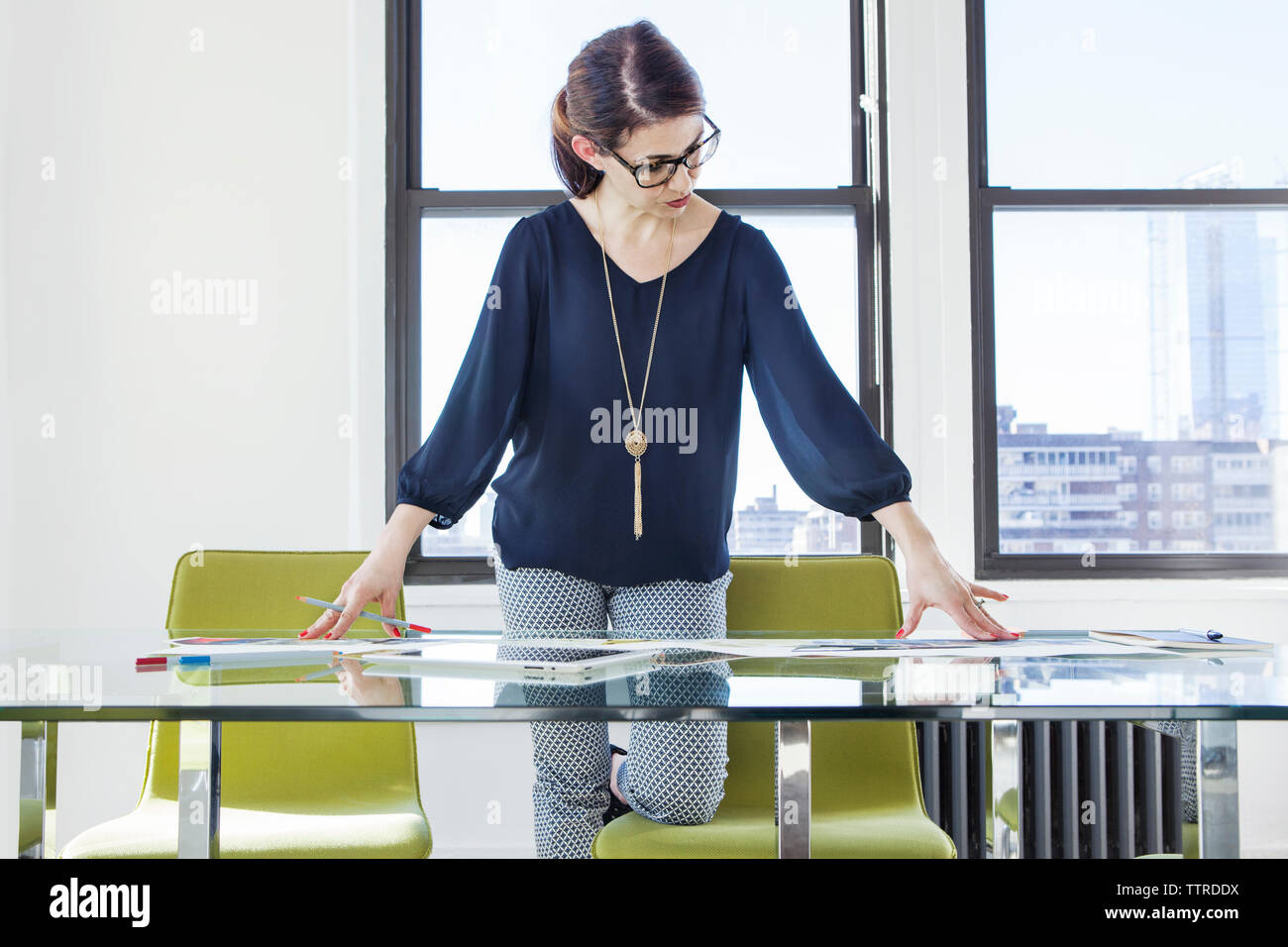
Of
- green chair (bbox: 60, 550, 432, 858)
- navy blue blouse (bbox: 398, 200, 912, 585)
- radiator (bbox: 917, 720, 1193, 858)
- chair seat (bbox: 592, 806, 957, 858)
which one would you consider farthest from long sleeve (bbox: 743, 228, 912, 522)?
radiator (bbox: 917, 720, 1193, 858)

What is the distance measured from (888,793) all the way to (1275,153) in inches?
89.9

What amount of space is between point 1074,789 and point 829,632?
4.28 feet

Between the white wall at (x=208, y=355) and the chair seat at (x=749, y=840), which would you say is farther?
the white wall at (x=208, y=355)

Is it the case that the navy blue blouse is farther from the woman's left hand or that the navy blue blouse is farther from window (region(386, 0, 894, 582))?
window (region(386, 0, 894, 582))

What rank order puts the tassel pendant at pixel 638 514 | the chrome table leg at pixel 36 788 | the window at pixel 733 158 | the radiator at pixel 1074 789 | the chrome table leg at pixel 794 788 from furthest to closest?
the window at pixel 733 158, the radiator at pixel 1074 789, the tassel pendant at pixel 638 514, the chrome table leg at pixel 36 788, the chrome table leg at pixel 794 788

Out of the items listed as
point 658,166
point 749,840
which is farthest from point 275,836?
point 658,166

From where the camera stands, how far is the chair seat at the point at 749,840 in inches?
52.1

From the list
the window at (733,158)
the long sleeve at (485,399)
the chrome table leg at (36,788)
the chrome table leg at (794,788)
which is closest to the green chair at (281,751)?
the chrome table leg at (36,788)

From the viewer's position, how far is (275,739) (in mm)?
1686

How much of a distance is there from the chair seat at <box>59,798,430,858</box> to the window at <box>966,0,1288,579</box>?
1.87m

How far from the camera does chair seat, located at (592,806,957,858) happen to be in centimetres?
132

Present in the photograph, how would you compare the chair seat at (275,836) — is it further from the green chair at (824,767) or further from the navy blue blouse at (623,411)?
the navy blue blouse at (623,411)

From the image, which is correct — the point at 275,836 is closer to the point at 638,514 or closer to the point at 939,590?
the point at 638,514

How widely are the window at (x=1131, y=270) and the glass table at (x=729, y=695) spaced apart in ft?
5.71
